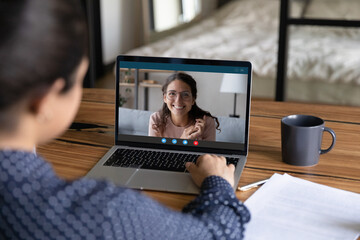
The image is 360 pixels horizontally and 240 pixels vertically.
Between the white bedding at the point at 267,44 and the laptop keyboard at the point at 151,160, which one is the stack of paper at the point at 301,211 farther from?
the white bedding at the point at 267,44

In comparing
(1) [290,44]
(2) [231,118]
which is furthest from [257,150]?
(1) [290,44]

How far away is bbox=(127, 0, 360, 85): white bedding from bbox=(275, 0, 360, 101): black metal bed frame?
0.03m

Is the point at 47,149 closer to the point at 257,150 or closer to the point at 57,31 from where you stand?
the point at 257,150

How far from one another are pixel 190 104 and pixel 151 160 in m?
0.16

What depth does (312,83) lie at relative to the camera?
2.64 m

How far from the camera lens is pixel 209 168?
1.02m

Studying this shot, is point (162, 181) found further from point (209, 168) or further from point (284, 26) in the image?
point (284, 26)

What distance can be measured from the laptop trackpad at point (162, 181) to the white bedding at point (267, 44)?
1711 millimetres

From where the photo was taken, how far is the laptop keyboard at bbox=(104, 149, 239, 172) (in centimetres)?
112

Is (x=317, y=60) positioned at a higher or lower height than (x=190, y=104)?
lower

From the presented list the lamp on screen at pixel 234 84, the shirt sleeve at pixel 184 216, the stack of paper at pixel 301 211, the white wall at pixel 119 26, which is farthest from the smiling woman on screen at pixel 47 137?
the white wall at pixel 119 26

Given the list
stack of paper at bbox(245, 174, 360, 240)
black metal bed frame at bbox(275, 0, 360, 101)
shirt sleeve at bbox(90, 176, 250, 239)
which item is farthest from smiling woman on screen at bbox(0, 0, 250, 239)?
black metal bed frame at bbox(275, 0, 360, 101)

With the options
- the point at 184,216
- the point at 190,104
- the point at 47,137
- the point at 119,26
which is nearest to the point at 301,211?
the point at 184,216

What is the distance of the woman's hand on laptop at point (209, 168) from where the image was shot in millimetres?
1005
